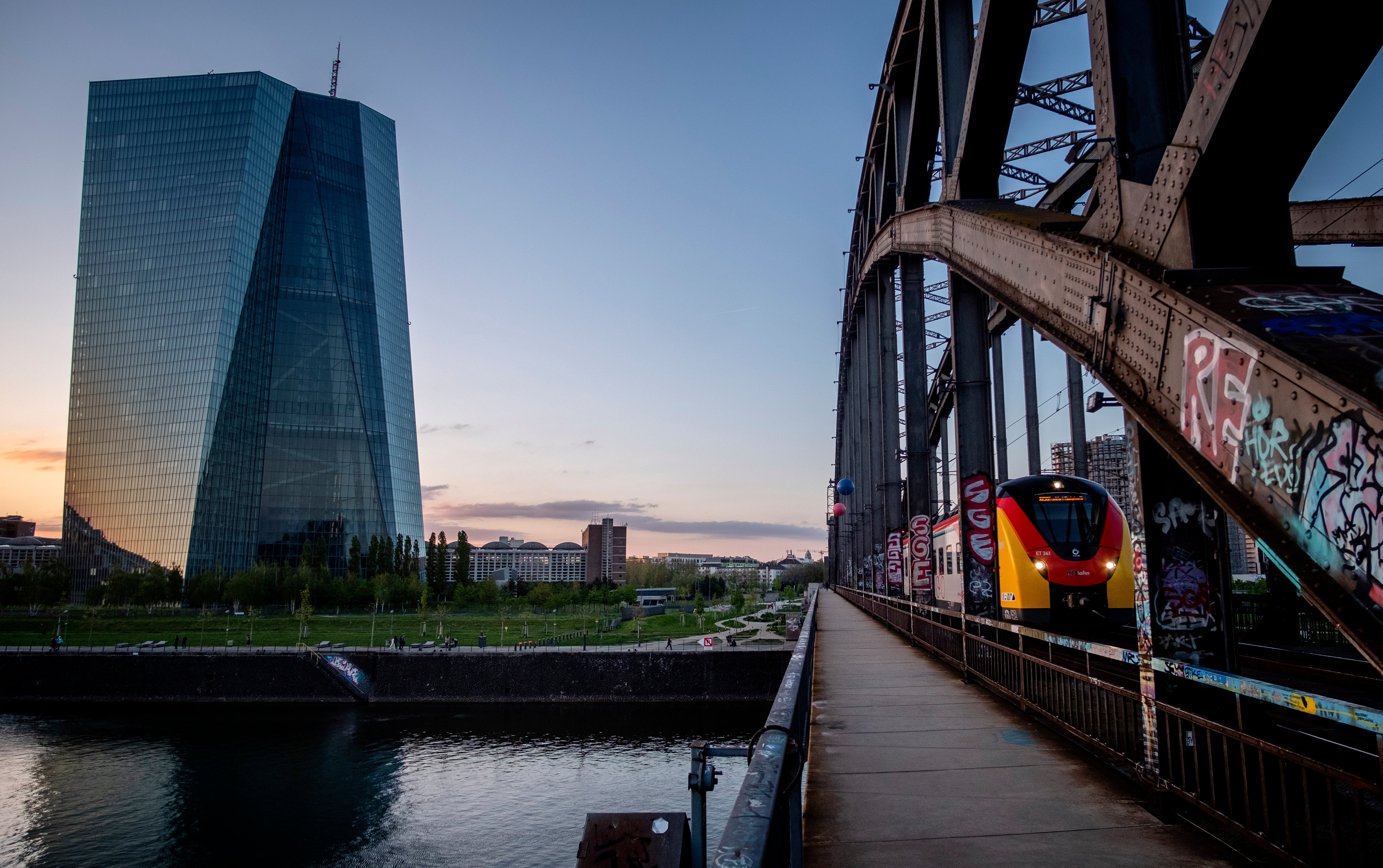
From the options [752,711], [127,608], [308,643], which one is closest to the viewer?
[752,711]

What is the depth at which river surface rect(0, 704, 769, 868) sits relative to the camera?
27.0 metres

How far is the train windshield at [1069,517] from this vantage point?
15891mm

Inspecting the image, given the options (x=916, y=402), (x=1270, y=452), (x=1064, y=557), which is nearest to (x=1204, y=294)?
(x=1270, y=452)

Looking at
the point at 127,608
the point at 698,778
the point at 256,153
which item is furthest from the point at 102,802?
the point at 256,153

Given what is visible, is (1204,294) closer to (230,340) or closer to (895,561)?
(895,561)

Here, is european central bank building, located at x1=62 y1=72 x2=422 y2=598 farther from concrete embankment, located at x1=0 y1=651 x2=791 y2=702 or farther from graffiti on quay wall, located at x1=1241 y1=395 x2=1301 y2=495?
graffiti on quay wall, located at x1=1241 y1=395 x2=1301 y2=495

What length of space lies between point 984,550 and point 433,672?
148 ft

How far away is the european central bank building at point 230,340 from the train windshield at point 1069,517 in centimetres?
10938

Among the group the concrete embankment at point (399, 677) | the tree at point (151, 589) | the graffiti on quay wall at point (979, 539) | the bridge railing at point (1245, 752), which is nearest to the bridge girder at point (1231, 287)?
the bridge railing at point (1245, 752)

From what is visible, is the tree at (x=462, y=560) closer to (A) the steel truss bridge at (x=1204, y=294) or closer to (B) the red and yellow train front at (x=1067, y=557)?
(B) the red and yellow train front at (x=1067, y=557)

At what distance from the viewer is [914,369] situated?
23969 mm

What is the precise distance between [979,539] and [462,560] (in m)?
94.2

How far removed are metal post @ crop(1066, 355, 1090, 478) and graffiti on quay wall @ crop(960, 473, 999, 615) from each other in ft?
63.9

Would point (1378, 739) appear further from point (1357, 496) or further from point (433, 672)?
point (433, 672)
